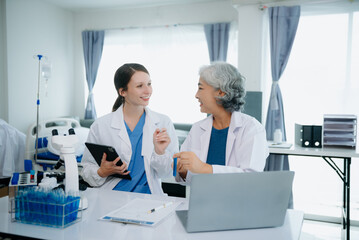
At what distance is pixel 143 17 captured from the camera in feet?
15.6

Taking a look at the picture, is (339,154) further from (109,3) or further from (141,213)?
(109,3)

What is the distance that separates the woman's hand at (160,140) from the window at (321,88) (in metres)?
2.33

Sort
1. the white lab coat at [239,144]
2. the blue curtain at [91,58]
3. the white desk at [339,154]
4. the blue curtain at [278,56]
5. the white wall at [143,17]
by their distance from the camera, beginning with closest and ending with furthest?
1. the white lab coat at [239,144]
2. the white desk at [339,154]
3. the blue curtain at [278,56]
4. the white wall at [143,17]
5. the blue curtain at [91,58]

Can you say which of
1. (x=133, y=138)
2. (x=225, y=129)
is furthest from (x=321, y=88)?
(x=133, y=138)

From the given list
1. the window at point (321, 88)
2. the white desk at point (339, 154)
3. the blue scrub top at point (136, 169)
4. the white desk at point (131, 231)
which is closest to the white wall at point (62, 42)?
the window at point (321, 88)

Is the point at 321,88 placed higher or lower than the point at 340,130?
higher

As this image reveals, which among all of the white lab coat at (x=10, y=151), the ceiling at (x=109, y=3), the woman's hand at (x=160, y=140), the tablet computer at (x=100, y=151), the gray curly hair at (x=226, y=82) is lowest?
the white lab coat at (x=10, y=151)

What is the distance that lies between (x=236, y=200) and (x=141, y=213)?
376 mm

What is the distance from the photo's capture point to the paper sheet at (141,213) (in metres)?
1.11

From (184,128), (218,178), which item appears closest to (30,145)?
(184,128)

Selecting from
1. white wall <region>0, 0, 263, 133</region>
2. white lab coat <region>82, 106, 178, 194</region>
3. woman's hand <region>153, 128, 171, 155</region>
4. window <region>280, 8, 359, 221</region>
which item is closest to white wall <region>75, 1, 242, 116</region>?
white wall <region>0, 0, 263, 133</region>

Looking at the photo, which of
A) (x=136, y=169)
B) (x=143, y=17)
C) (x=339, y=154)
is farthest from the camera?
(x=143, y=17)

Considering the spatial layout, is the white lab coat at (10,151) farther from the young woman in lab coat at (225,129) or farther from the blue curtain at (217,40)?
the blue curtain at (217,40)

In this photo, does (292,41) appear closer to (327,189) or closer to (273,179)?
(327,189)
